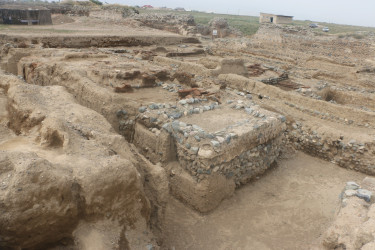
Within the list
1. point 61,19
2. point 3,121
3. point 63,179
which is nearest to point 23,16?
point 61,19

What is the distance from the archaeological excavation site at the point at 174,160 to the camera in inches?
109

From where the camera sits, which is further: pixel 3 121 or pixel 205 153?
pixel 205 153

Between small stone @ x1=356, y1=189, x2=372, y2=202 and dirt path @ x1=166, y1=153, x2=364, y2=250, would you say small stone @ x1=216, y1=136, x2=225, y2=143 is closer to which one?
dirt path @ x1=166, y1=153, x2=364, y2=250


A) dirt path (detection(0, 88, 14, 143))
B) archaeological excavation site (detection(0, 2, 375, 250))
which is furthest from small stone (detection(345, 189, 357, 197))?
dirt path (detection(0, 88, 14, 143))

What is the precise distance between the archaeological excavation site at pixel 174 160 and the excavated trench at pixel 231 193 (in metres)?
0.02

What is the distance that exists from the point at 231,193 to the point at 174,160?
1.26m

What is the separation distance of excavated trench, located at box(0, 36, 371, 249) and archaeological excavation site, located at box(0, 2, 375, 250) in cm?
2

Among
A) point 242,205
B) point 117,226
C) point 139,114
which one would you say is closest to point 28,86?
point 139,114

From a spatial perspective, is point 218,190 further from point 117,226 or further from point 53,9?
point 53,9

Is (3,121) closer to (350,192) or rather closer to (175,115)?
(175,115)

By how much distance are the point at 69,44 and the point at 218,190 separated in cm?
1204

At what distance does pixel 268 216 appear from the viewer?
513cm

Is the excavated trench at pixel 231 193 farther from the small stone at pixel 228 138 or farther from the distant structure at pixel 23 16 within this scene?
the distant structure at pixel 23 16

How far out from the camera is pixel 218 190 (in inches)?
203
